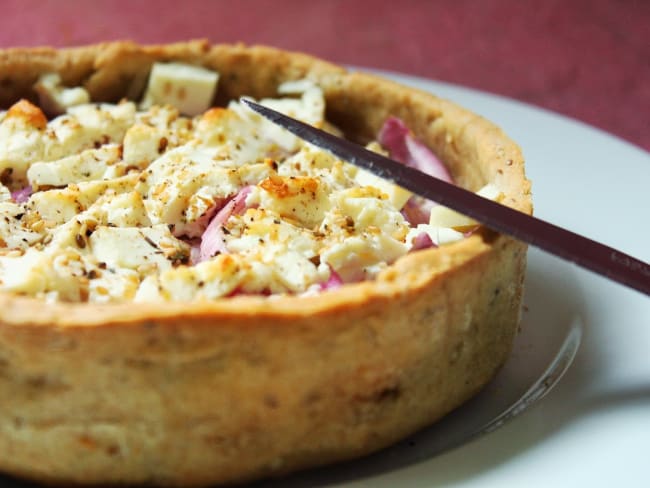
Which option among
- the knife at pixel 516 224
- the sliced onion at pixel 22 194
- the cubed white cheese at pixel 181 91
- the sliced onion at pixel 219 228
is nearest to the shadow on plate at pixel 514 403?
the knife at pixel 516 224

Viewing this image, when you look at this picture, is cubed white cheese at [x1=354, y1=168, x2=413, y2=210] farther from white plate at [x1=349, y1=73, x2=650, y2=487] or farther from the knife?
white plate at [x1=349, y1=73, x2=650, y2=487]

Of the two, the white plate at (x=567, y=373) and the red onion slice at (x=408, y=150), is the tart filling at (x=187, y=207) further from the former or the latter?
the white plate at (x=567, y=373)

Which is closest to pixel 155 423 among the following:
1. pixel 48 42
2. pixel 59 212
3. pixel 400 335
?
pixel 400 335

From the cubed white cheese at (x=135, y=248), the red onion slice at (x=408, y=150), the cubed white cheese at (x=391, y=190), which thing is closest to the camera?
the cubed white cheese at (x=135, y=248)

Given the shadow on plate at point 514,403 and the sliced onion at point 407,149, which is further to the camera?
the sliced onion at point 407,149

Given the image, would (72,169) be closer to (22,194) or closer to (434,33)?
(22,194)

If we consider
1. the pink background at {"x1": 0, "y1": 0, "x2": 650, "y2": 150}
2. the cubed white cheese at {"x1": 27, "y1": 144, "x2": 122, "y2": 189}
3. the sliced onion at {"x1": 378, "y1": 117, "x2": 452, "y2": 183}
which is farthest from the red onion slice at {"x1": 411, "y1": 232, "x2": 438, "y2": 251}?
the pink background at {"x1": 0, "y1": 0, "x2": 650, "y2": 150}

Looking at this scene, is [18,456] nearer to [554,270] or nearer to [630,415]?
[630,415]
